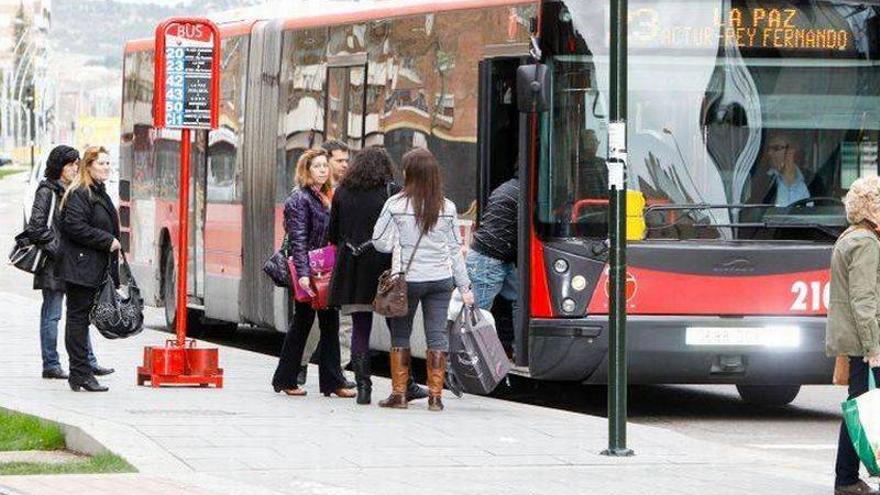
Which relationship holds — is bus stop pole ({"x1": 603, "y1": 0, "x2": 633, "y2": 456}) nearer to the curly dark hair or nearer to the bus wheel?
the curly dark hair

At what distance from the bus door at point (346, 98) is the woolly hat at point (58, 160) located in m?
3.03

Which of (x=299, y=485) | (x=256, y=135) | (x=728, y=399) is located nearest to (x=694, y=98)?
(x=728, y=399)

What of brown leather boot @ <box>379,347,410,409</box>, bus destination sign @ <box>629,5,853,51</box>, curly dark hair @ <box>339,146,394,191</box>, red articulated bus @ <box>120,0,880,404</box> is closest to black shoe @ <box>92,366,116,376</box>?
brown leather boot @ <box>379,347,410,409</box>

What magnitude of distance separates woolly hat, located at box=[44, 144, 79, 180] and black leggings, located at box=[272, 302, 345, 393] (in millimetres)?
1855

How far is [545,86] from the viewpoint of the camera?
1446cm

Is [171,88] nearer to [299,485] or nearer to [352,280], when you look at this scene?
[352,280]

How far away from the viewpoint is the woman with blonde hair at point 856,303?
405 inches

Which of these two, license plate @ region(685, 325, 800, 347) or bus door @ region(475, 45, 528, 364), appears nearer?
A: license plate @ region(685, 325, 800, 347)

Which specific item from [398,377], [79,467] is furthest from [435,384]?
[79,467]

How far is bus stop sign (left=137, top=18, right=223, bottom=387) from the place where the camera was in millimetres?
15352

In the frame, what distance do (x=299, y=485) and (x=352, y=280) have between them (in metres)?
3.99

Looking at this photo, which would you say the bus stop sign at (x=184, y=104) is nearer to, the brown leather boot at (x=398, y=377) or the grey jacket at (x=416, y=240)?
the brown leather boot at (x=398, y=377)

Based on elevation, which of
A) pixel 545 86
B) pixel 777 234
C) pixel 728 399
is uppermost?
pixel 545 86

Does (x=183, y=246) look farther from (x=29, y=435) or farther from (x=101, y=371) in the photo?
(x=29, y=435)
